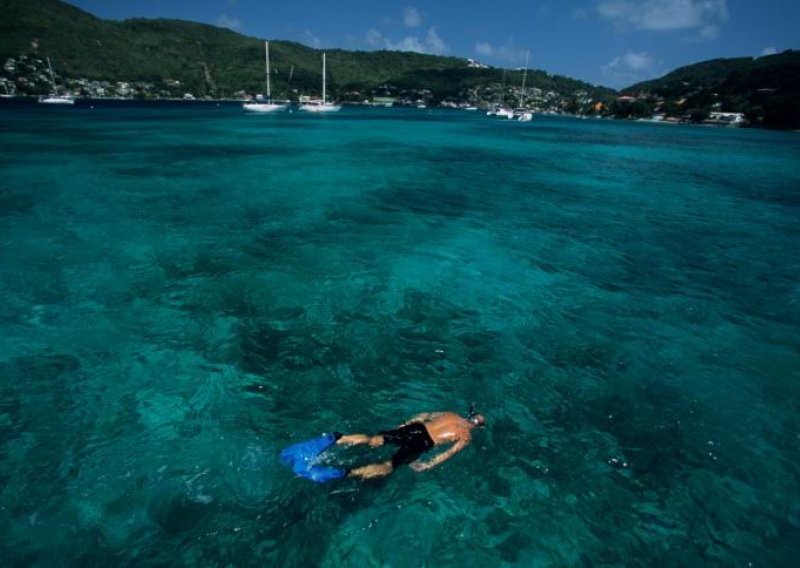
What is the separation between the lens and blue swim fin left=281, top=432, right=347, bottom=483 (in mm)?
6766

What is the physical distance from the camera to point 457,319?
12531mm

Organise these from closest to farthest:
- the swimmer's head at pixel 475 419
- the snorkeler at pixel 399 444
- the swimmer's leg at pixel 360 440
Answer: the snorkeler at pixel 399 444
the swimmer's leg at pixel 360 440
the swimmer's head at pixel 475 419

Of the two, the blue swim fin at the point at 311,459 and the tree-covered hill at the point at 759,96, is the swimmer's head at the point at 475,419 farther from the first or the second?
the tree-covered hill at the point at 759,96

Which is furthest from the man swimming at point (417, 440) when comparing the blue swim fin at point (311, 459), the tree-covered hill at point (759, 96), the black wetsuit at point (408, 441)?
the tree-covered hill at point (759, 96)

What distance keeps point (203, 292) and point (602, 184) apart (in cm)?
3269

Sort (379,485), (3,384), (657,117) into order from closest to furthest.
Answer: (379,485), (3,384), (657,117)

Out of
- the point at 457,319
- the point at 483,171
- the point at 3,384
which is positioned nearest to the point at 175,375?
the point at 3,384

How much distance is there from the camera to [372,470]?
279 inches

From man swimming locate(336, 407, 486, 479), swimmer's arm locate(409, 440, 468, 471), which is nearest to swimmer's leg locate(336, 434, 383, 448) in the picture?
man swimming locate(336, 407, 486, 479)

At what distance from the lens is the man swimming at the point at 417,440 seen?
717cm

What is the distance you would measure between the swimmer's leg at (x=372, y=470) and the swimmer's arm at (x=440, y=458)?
1.42ft

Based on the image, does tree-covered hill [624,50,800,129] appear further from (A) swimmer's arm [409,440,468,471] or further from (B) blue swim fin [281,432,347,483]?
(B) blue swim fin [281,432,347,483]

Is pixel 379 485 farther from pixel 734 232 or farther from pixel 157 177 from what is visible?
pixel 157 177

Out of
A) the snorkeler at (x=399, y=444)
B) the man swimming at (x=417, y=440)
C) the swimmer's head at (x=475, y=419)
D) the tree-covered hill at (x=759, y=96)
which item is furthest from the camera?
the tree-covered hill at (x=759, y=96)
